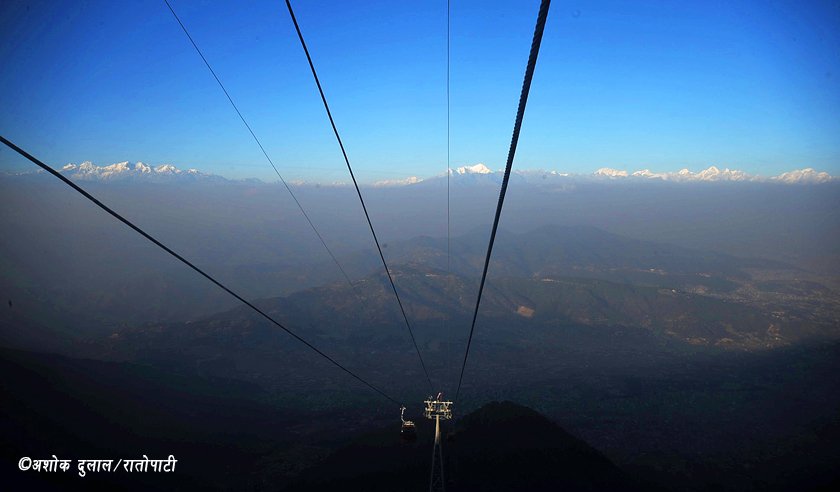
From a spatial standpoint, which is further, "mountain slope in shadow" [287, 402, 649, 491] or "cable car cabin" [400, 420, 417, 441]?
"mountain slope in shadow" [287, 402, 649, 491]

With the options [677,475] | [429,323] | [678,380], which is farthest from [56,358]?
[678,380]

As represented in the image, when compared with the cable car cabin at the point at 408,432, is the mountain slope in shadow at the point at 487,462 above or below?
below

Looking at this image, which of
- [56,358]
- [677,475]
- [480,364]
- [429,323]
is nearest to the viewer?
[677,475]

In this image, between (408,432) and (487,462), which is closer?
(408,432)

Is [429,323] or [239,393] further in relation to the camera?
[429,323]

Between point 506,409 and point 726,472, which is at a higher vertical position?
point 506,409

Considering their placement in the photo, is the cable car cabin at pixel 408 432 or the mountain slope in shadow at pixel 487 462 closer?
the cable car cabin at pixel 408 432

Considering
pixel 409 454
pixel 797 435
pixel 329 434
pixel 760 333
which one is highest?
pixel 409 454

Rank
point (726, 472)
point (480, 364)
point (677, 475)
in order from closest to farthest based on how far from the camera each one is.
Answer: point (677, 475) → point (726, 472) → point (480, 364)

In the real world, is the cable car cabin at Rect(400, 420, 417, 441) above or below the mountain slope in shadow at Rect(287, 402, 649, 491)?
above

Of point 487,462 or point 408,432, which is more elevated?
point 408,432

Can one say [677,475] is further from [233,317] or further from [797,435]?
[233,317]
